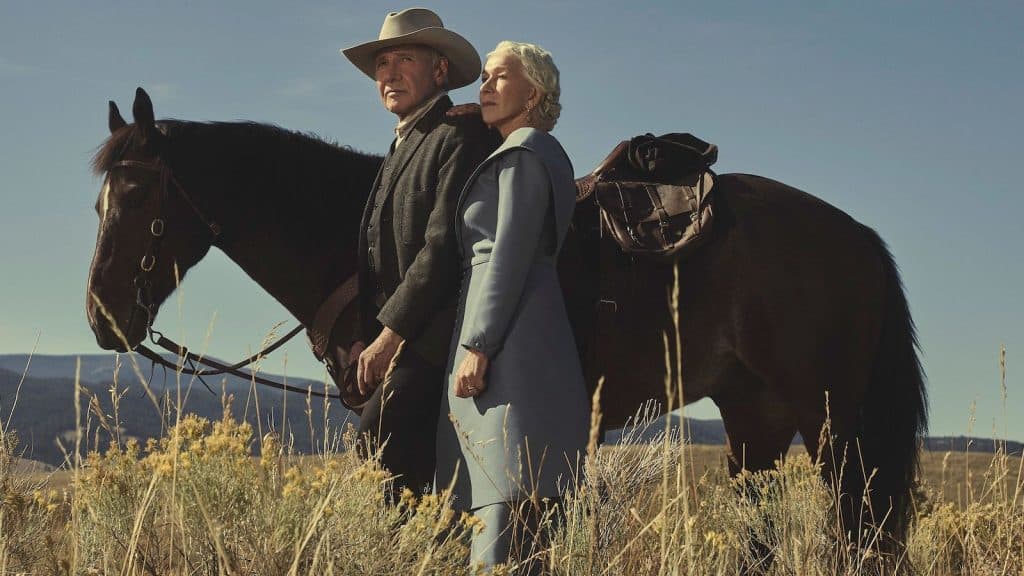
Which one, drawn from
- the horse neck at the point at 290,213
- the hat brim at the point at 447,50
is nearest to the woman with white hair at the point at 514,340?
the hat brim at the point at 447,50

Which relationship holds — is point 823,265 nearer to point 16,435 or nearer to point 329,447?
point 329,447

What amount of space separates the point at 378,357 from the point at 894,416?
3.15 meters

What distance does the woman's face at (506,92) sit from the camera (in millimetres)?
3479

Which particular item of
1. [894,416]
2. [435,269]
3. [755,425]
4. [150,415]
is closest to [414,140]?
[435,269]

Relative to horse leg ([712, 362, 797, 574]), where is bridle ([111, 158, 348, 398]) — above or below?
above

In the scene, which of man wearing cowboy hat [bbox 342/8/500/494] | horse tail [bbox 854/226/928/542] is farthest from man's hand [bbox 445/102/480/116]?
horse tail [bbox 854/226/928/542]

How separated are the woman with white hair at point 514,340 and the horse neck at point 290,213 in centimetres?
129

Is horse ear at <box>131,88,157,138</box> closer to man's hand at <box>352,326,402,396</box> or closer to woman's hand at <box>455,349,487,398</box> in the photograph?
man's hand at <box>352,326,402,396</box>

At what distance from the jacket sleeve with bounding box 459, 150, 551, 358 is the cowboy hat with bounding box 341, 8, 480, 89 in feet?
2.96

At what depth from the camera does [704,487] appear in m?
5.43

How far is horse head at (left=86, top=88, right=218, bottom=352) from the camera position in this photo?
463 cm

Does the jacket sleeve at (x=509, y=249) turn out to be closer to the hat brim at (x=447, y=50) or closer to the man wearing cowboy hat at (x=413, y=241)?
the man wearing cowboy hat at (x=413, y=241)

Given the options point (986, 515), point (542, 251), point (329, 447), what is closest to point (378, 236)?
point (542, 251)

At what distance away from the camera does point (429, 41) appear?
404cm
